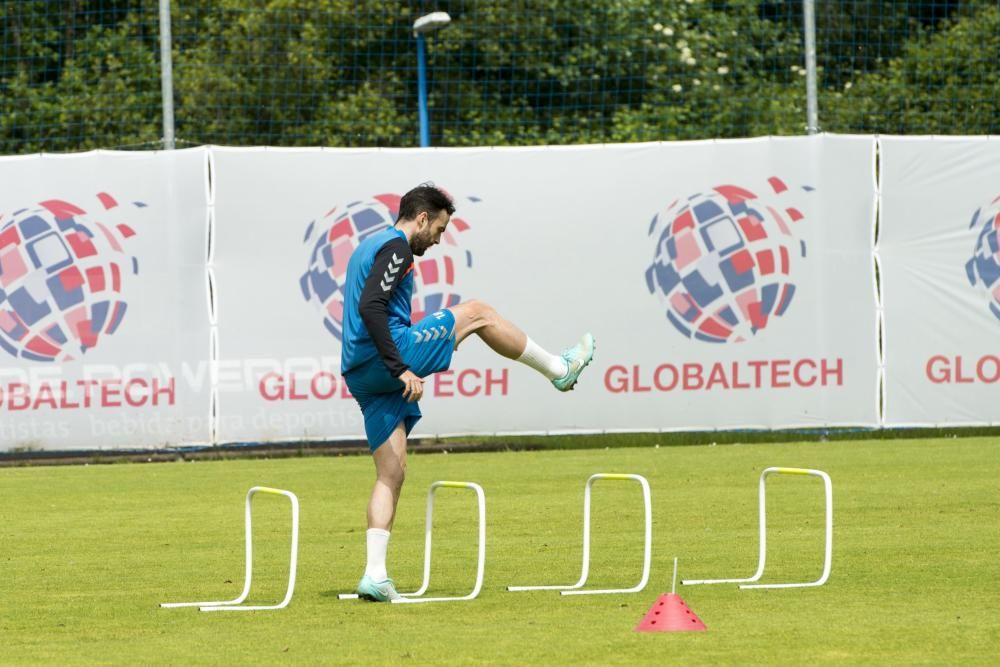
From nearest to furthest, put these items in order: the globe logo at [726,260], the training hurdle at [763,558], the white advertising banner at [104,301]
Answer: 1. the training hurdle at [763,558]
2. the white advertising banner at [104,301]
3. the globe logo at [726,260]

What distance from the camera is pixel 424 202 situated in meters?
8.73

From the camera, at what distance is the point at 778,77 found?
3397 centimetres

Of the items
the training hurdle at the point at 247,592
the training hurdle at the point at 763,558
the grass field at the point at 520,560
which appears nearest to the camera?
the grass field at the point at 520,560

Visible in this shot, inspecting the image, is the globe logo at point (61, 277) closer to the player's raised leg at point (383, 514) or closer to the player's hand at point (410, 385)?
the player's raised leg at point (383, 514)

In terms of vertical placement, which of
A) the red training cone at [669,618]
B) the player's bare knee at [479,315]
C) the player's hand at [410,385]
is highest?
the player's bare knee at [479,315]

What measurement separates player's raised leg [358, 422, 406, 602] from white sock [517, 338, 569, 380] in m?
0.70

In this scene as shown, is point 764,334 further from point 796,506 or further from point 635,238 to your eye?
point 796,506

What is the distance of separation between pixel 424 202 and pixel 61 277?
29.8 feet

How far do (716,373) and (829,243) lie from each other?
66.7 inches

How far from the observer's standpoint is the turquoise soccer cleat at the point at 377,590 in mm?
8430

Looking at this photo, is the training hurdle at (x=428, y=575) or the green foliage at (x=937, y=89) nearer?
the training hurdle at (x=428, y=575)

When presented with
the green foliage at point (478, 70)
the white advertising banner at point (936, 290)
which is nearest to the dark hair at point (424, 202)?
the white advertising banner at point (936, 290)

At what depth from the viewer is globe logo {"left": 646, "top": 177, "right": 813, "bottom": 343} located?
17.6 m

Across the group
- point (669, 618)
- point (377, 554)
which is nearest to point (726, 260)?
point (377, 554)
